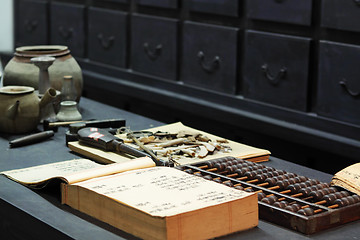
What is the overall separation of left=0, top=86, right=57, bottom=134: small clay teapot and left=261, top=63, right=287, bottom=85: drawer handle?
1154 millimetres

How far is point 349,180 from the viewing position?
1483mm

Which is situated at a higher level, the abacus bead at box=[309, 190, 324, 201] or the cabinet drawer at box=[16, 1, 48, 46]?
the cabinet drawer at box=[16, 1, 48, 46]

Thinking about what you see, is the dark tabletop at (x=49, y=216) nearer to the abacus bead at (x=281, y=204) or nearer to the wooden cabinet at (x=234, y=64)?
the abacus bead at (x=281, y=204)

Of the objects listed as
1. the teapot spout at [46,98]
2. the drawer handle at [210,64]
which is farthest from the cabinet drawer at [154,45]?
the teapot spout at [46,98]

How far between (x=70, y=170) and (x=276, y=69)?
1.49m

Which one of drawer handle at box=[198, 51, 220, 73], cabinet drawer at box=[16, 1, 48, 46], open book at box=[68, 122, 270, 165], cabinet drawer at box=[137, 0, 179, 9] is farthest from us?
cabinet drawer at box=[16, 1, 48, 46]

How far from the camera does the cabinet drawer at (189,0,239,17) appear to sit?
311 cm

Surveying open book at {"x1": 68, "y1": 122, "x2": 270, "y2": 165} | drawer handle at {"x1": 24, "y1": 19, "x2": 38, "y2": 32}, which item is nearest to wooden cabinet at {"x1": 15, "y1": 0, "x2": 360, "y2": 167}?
drawer handle at {"x1": 24, "y1": 19, "x2": 38, "y2": 32}

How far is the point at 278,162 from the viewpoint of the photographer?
1808mm

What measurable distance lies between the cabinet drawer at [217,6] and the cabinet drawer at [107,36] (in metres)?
0.61

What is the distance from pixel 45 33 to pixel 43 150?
2696 mm

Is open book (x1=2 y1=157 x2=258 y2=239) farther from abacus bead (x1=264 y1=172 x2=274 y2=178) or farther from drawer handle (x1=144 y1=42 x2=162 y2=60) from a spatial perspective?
drawer handle (x1=144 y1=42 x2=162 y2=60)

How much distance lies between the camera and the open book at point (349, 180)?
4.80ft

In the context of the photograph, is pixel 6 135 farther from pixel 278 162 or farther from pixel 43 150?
pixel 278 162
